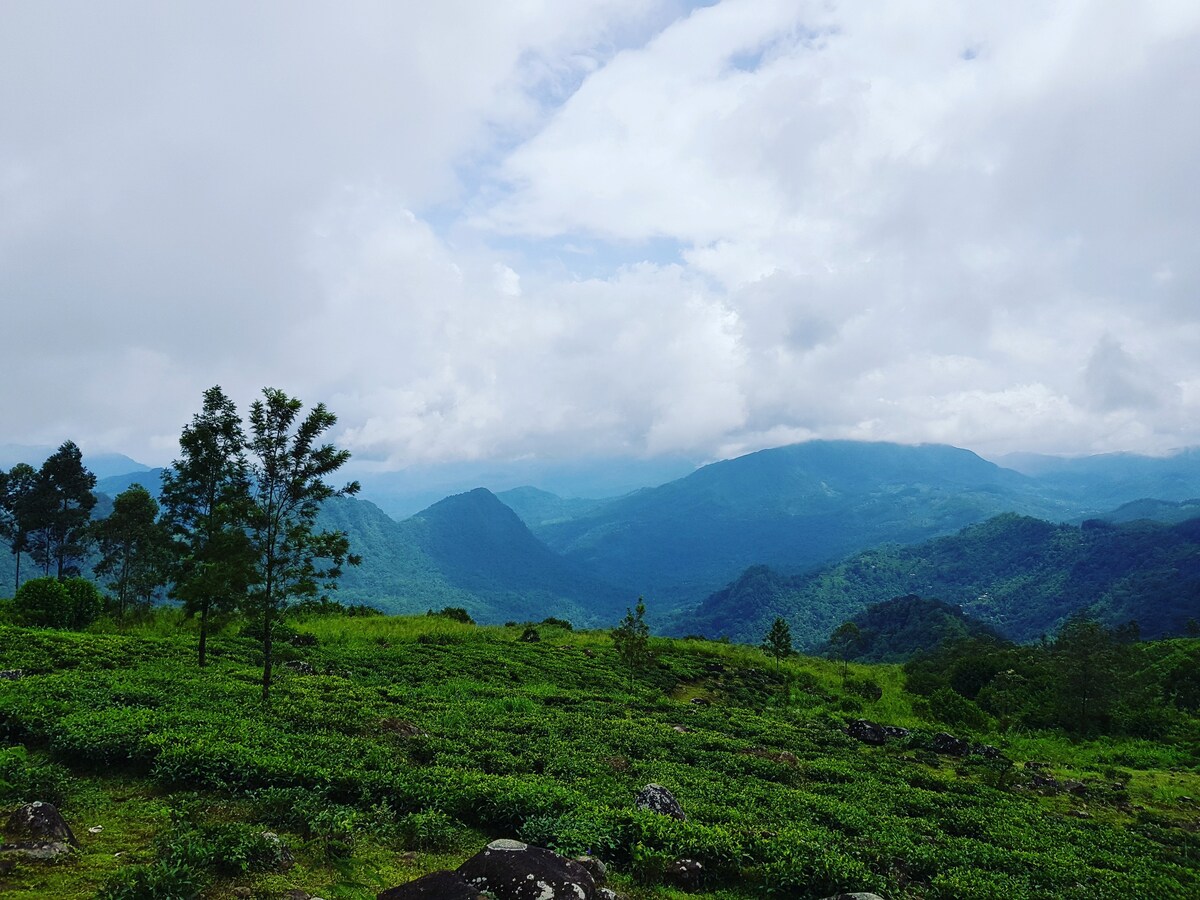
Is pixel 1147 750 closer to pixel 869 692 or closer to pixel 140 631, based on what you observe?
pixel 869 692

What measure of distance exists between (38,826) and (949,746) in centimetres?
3470

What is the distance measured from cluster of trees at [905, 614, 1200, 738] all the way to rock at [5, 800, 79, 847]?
157ft

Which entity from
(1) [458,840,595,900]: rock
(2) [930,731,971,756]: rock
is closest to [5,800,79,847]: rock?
(1) [458,840,595,900]: rock

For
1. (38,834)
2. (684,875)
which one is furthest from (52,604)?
(684,875)

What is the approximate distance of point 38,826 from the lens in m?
8.98

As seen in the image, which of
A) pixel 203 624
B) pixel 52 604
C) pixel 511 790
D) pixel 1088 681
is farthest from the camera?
pixel 1088 681

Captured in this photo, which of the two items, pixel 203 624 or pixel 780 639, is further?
pixel 780 639

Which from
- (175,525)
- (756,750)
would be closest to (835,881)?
(756,750)

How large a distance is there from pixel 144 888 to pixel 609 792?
982cm

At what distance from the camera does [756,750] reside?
23.6 m

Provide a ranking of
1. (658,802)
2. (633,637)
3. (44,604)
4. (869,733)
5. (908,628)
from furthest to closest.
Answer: (908,628)
(633,637)
(44,604)
(869,733)
(658,802)

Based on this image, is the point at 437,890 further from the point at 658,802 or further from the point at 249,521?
the point at 249,521

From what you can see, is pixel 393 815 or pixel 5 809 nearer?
pixel 5 809

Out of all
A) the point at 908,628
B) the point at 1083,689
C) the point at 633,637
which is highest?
the point at 633,637
